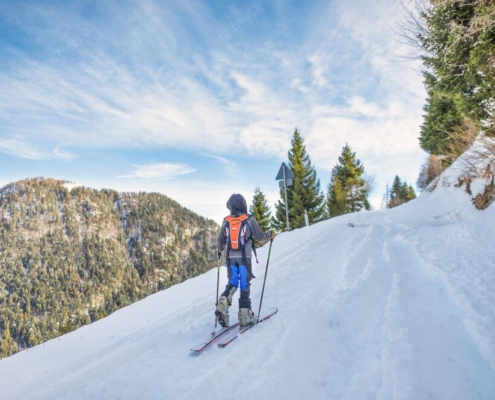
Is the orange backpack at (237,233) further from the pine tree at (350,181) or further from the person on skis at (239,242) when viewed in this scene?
the pine tree at (350,181)

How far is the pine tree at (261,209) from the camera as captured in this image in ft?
99.5

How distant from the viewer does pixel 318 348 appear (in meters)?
3.19

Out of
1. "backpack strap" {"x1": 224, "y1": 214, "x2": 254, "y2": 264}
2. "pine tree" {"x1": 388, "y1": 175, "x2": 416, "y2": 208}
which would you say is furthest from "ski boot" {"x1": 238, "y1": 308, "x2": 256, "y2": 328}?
"pine tree" {"x1": 388, "y1": 175, "x2": 416, "y2": 208}

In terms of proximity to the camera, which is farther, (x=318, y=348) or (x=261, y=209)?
(x=261, y=209)

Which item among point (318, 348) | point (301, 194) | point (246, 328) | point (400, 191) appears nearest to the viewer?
point (318, 348)

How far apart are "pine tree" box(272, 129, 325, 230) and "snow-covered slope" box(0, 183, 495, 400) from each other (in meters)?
19.6

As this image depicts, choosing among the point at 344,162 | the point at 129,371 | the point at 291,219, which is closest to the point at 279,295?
the point at 129,371

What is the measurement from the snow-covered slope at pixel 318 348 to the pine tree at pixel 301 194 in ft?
64.4

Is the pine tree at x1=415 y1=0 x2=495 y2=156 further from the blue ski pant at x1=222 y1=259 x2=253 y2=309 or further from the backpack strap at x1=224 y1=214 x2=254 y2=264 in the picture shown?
the blue ski pant at x1=222 y1=259 x2=253 y2=309

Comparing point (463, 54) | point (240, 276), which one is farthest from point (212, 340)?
point (463, 54)

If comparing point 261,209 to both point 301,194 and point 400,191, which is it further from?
point 400,191

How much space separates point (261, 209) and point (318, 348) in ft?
90.0

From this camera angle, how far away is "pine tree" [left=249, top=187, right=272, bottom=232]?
1195 inches

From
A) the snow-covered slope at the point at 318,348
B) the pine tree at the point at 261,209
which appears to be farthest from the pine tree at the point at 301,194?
the snow-covered slope at the point at 318,348
